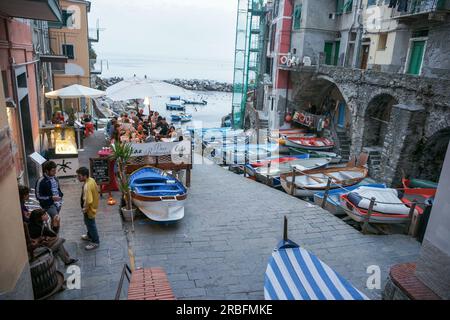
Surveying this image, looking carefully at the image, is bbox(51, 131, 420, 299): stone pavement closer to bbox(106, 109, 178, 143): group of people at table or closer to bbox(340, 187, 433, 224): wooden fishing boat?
bbox(340, 187, 433, 224): wooden fishing boat

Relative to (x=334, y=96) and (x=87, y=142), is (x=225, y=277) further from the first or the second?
(x=334, y=96)

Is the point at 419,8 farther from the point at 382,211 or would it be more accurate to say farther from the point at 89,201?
the point at 89,201

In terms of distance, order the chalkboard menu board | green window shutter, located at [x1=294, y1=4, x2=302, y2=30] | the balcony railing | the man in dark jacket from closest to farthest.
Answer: the man in dark jacket
the chalkboard menu board
the balcony railing
green window shutter, located at [x1=294, y1=4, x2=302, y2=30]

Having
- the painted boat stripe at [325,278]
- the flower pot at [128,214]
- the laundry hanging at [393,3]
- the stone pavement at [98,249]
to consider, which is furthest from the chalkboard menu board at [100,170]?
the laundry hanging at [393,3]

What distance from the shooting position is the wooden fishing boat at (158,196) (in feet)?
26.7

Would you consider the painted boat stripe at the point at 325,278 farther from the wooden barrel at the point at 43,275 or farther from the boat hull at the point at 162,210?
the wooden barrel at the point at 43,275

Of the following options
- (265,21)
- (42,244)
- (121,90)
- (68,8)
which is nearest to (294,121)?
(265,21)

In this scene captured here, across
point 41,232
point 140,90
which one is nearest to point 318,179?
point 140,90

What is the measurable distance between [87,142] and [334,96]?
1829cm

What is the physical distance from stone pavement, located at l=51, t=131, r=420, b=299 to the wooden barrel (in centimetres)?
29

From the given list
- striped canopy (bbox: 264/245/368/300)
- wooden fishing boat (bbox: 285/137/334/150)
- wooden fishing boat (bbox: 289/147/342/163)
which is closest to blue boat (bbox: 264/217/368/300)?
striped canopy (bbox: 264/245/368/300)

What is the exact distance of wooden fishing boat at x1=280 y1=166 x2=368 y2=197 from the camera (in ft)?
43.4

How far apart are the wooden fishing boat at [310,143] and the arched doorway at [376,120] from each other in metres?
2.80
